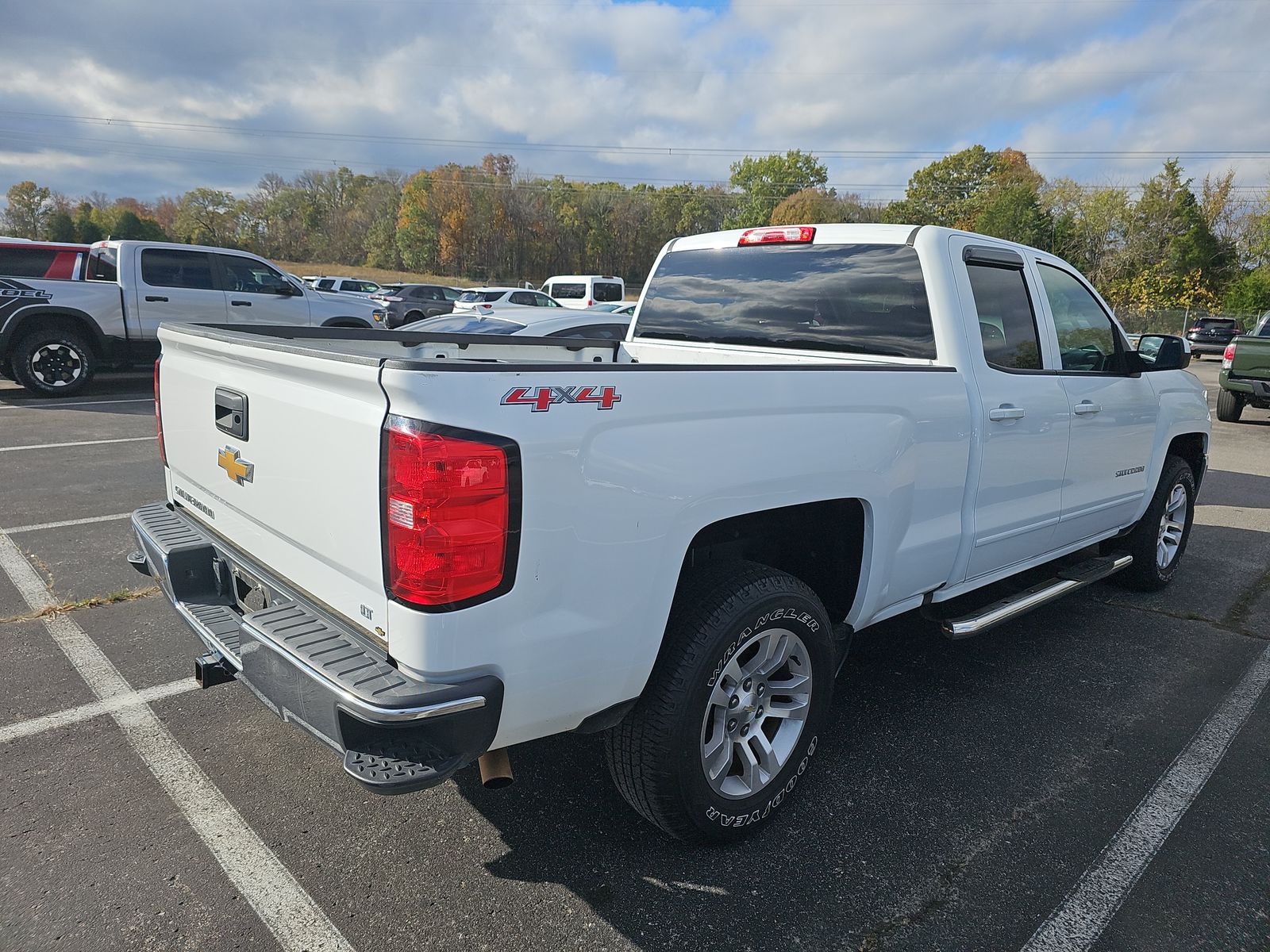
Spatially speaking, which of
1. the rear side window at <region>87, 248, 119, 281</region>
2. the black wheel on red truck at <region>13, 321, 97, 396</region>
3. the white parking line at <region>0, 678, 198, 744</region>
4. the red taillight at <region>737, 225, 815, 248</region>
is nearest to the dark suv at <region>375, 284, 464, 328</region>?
the rear side window at <region>87, 248, 119, 281</region>

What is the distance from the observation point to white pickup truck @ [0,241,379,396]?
10.9m

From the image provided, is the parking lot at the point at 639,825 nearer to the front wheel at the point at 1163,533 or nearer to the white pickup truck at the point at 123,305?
the front wheel at the point at 1163,533

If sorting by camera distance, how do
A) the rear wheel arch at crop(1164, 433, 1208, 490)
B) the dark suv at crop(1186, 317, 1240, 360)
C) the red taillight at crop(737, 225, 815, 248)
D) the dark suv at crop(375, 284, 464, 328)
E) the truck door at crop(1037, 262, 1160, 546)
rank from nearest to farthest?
the red taillight at crop(737, 225, 815, 248) → the truck door at crop(1037, 262, 1160, 546) → the rear wheel arch at crop(1164, 433, 1208, 490) → the dark suv at crop(375, 284, 464, 328) → the dark suv at crop(1186, 317, 1240, 360)

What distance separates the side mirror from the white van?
2175 cm

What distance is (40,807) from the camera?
271 centimetres

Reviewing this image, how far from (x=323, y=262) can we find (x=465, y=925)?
102529 mm

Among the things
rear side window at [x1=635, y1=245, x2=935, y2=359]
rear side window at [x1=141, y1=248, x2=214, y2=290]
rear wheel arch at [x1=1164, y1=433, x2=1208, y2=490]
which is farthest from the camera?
rear side window at [x1=141, y1=248, x2=214, y2=290]

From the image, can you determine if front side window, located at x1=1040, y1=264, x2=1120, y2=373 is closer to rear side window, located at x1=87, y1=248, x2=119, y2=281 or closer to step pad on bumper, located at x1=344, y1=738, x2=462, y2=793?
step pad on bumper, located at x1=344, y1=738, x2=462, y2=793

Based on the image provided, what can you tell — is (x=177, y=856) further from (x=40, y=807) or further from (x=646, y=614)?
(x=646, y=614)

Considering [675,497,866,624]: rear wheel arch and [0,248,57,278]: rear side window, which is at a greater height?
[0,248,57,278]: rear side window

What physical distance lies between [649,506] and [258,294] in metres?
12.6

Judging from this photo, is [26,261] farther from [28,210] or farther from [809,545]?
[28,210]

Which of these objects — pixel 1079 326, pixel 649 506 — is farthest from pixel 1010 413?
pixel 649 506

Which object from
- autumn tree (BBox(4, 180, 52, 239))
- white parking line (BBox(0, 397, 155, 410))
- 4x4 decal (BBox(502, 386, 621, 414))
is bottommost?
white parking line (BBox(0, 397, 155, 410))
